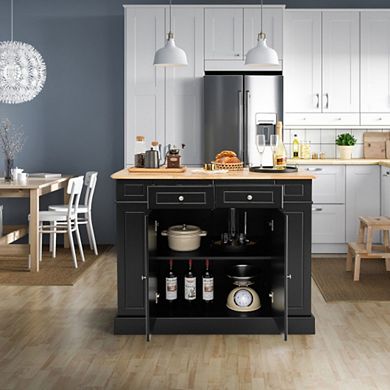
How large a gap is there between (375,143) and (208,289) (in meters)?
3.84

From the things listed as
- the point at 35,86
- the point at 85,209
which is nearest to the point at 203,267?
the point at 85,209

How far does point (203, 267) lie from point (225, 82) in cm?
271

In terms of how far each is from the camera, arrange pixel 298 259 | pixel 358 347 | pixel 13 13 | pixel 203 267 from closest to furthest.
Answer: pixel 358 347, pixel 298 259, pixel 203 267, pixel 13 13

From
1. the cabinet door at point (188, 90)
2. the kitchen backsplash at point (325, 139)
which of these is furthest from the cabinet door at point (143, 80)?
the kitchen backsplash at point (325, 139)

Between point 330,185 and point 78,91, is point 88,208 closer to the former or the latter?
point 78,91

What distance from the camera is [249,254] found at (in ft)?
14.0

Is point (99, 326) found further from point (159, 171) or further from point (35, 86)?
point (35, 86)

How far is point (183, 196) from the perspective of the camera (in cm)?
411

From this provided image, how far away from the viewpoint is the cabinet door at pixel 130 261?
4.19 meters

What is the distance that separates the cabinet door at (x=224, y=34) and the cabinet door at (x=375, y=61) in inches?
50.3

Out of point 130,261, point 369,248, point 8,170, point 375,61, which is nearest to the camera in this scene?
point 130,261

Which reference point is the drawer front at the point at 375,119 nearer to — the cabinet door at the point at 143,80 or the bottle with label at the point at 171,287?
the cabinet door at the point at 143,80

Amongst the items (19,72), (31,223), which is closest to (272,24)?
(19,72)

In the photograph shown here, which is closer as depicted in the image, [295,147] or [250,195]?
[250,195]
